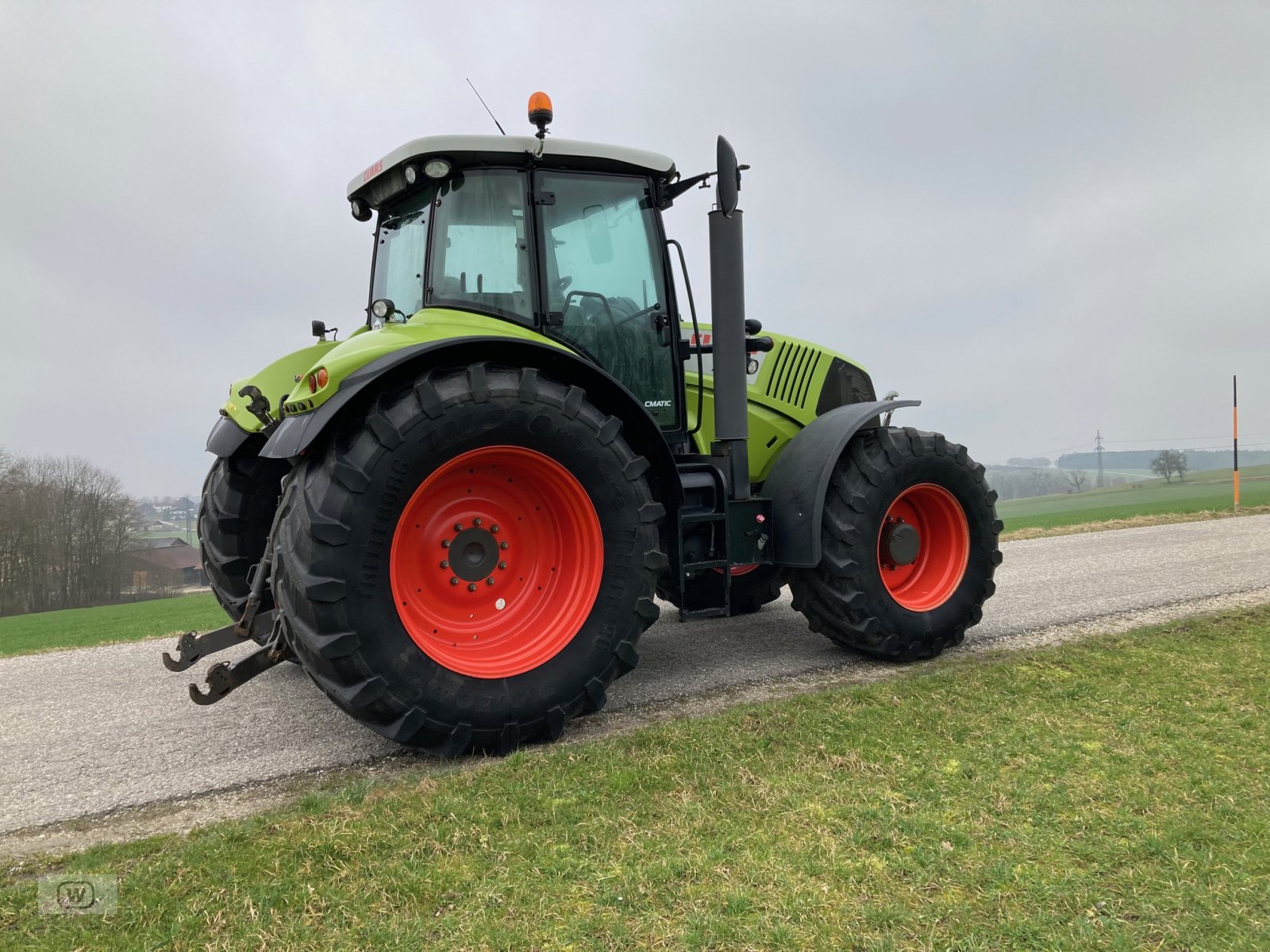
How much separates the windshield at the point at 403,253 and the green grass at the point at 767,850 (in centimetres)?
233

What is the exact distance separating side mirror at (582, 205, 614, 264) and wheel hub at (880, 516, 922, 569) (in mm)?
2153

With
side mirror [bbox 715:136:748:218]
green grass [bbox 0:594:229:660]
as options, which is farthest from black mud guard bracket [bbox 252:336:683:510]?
green grass [bbox 0:594:229:660]

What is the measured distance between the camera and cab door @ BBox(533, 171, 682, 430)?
4.04 metres

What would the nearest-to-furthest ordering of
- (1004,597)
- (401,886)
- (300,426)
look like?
(401,886) → (300,426) → (1004,597)

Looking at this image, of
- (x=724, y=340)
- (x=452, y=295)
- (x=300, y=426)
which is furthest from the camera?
(x=724, y=340)

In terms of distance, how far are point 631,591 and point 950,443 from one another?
91.7 inches

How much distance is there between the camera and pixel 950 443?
4.82m

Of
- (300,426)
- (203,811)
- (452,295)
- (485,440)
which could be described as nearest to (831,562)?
(485,440)

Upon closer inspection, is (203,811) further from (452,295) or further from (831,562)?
(831,562)

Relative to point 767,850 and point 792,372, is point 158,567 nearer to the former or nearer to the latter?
point 792,372

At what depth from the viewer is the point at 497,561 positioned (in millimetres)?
3541
